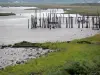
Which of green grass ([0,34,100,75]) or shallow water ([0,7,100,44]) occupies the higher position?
green grass ([0,34,100,75])

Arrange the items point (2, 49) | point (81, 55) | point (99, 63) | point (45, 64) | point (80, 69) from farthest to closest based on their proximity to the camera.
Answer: point (2, 49) < point (81, 55) < point (45, 64) < point (99, 63) < point (80, 69)

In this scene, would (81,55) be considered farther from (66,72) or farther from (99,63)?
(66,72)

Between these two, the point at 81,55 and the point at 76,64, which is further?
the point at 81,55

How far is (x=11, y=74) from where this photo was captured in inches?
1114

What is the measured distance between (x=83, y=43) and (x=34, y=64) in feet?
57.7

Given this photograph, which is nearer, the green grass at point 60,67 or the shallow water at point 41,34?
the green grass at point 60,67

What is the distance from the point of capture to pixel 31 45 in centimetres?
5034

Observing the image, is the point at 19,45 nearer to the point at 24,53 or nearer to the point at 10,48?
the point at 10,48

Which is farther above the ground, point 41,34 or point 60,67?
point 60,67

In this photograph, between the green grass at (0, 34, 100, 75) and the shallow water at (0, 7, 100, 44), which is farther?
the shallow water at (0, 7, 100, 44)

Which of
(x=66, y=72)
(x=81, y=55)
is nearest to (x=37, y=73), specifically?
(x=66, y=72)

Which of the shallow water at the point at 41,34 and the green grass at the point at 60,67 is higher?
the green grass at the point at 60,67

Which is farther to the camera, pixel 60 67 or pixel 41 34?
pixel 41 34

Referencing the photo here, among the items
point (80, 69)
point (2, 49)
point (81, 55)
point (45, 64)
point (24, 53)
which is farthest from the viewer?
point (2, 49)
